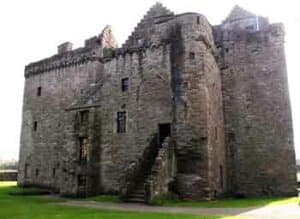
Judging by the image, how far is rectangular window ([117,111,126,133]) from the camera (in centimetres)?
2478

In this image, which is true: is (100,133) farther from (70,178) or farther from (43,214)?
(43,214)

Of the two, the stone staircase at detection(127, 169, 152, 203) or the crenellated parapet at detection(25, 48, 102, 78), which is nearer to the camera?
the stone staircase at detection(127, 169, 152, 203)

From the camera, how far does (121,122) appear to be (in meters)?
25.0

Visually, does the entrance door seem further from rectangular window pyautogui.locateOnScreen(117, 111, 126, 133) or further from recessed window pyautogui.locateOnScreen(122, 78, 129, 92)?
recessed window pyautogui.locateOnScreen(122, 78, 129, 92)

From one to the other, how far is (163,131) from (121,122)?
11.6ft

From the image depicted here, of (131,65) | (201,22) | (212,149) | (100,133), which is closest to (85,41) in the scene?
(131,65)

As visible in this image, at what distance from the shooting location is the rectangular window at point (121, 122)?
24.8 metres

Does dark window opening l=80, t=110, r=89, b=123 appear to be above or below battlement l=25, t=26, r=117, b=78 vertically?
below

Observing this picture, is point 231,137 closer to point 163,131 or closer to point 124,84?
point 163,131

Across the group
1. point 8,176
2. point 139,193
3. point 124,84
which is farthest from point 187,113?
point 8,176

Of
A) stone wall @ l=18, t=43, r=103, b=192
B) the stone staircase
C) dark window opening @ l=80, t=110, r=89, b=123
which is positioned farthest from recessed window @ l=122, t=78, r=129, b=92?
the stone staircase

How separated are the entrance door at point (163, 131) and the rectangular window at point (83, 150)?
5.54 m

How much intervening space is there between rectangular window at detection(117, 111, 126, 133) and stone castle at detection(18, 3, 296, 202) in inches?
2.8

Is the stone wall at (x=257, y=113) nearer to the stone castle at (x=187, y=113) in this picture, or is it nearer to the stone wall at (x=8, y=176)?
the stone castle at (x=187, y=113)
